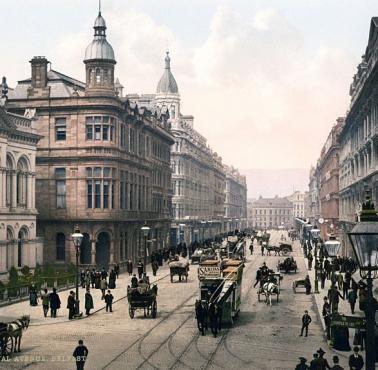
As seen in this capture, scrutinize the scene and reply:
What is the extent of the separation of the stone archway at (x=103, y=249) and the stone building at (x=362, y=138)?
21077mm

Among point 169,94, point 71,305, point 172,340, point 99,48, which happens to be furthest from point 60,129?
point 169,94

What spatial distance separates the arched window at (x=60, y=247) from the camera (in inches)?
2259

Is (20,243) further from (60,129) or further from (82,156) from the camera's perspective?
(60,129)

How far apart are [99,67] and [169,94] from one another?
2425 inches

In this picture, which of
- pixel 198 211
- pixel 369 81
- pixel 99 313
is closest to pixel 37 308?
pixel 99 313

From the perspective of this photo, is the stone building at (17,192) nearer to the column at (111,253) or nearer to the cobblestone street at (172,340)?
the column at (111,253)

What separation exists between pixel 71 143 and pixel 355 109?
83.2 feet

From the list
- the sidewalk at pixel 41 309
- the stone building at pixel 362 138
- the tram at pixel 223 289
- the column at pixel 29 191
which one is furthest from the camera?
the column at pixel 29 191

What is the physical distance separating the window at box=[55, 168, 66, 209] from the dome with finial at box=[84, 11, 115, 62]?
9.90 m

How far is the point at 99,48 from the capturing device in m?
57.9

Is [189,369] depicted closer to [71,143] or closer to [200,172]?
[71,143]

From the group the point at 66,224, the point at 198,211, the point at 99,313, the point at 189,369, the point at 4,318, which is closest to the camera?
the point at 189,369

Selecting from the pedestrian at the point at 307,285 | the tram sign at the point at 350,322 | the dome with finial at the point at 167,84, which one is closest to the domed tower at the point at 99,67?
the pedestrian at the point at 307,285

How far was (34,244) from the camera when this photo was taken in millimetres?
49438
